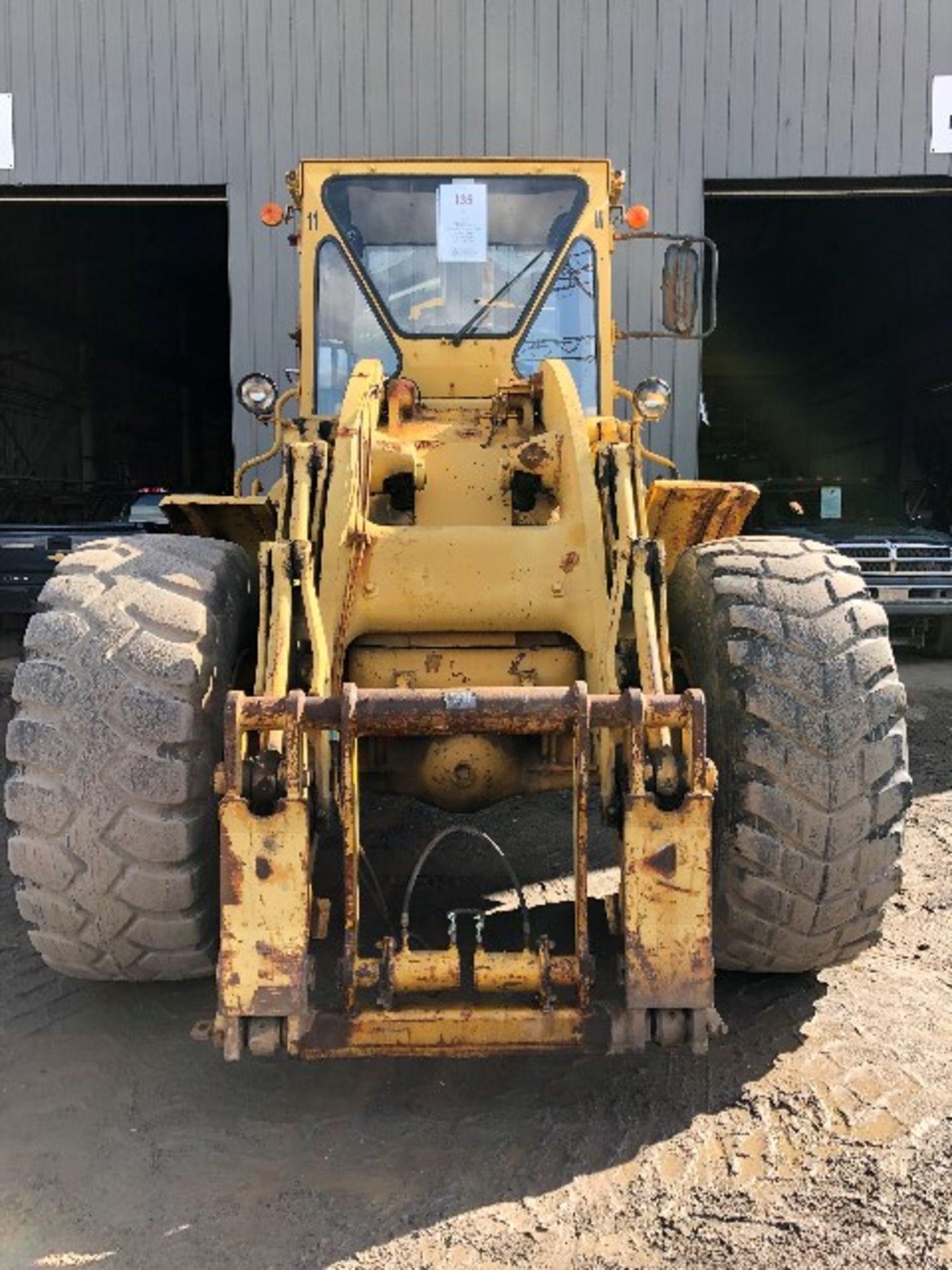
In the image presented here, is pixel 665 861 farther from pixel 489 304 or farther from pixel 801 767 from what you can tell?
pixel 489 304

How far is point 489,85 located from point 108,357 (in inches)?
500

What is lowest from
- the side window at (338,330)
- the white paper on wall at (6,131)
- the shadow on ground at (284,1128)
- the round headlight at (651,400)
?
the shadow on ground at (284,1128)

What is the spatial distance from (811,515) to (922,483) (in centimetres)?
450

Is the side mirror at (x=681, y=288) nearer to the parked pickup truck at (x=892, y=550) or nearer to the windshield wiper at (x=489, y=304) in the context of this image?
the windshield wiper at (x=489, y=304)

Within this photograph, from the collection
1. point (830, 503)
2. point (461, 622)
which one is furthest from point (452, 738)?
point (830, 503)

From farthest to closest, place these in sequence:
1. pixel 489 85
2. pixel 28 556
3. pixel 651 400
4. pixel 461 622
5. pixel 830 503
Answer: pixel 830 503, pixel 28 556, pixel 489 85, pixel 651 400, pixel 461 622

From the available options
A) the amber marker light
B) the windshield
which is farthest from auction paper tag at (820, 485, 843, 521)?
the windshield

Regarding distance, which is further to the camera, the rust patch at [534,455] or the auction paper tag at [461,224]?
the auction paper tag at [461,224]

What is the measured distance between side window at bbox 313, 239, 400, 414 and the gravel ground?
8.77ft

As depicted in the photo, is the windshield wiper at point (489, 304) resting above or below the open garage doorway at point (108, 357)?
below

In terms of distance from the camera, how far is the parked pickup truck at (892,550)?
960 cm

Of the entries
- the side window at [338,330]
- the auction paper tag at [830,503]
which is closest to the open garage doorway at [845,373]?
the auction paper tag at [830,503]

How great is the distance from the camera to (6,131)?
31.8 ft

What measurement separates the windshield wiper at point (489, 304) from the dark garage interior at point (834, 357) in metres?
5.63
